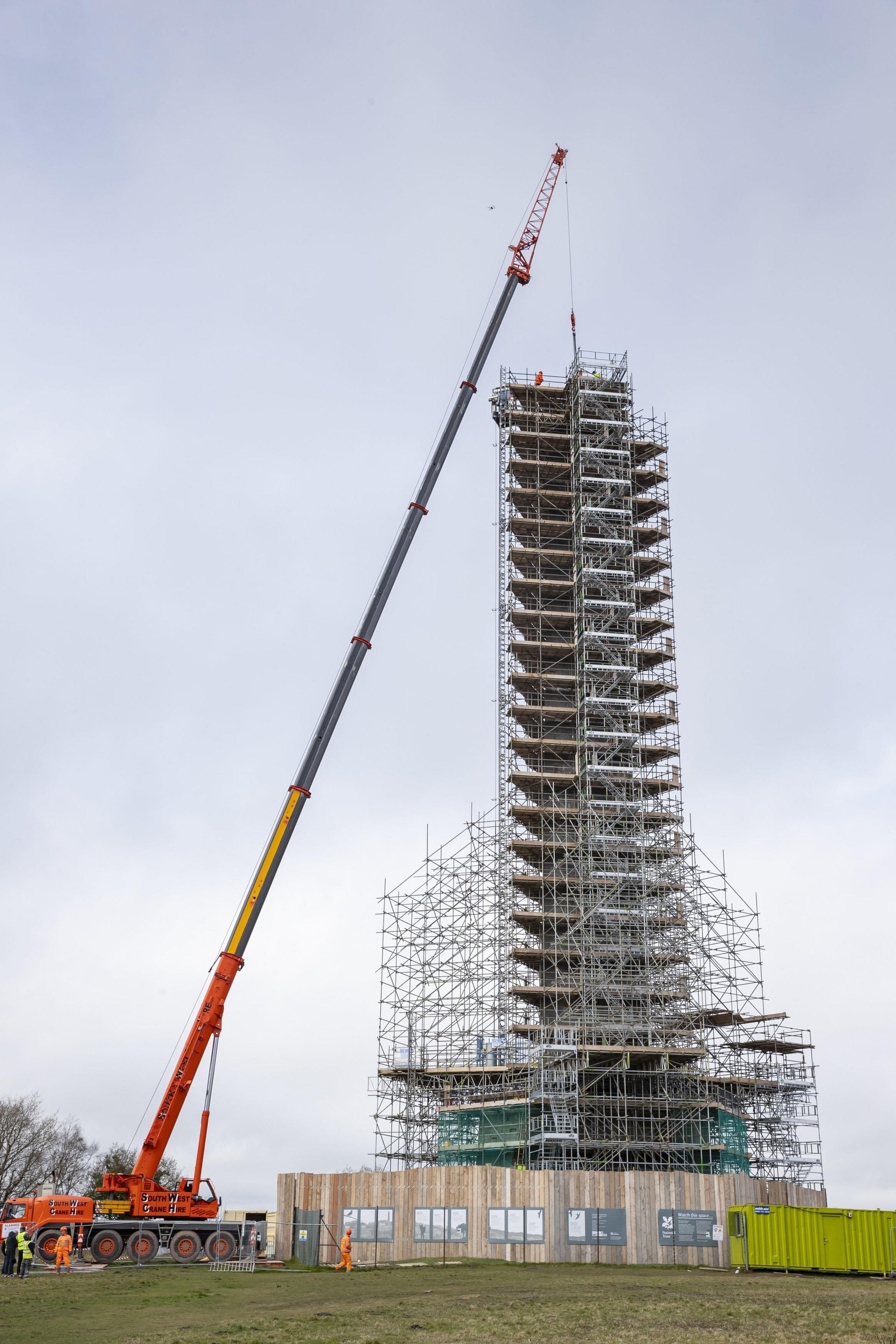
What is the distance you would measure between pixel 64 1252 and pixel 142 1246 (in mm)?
2414

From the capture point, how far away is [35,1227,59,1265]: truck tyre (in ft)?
116

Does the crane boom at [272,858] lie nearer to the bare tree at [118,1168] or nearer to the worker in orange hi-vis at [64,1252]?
the worker in orange hi-vis at [64,1252]

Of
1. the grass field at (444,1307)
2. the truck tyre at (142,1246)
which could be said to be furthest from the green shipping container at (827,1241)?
the truck tyre at (142,1246)

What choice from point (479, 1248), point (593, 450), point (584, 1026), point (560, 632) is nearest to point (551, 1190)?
point (479, 1248)

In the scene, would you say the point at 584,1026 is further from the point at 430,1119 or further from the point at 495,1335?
the point at 495,1335

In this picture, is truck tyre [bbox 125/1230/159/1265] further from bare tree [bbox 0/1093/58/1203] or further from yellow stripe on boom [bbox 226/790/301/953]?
bare tree [bbox 0/1093/58/1203]

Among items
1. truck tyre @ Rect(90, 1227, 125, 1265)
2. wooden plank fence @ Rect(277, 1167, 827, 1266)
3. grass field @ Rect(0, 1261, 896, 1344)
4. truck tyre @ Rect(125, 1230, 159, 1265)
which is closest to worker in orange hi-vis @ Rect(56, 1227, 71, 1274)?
truck tyre @ Rect(90, 1227, 125, 1265)

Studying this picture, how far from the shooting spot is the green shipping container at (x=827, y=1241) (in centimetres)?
3522

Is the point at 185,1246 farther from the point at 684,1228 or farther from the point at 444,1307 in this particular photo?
the point at 684,1228

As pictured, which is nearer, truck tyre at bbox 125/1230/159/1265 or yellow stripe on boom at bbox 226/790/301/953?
truck tyre at bbox 125/1230/159/1265

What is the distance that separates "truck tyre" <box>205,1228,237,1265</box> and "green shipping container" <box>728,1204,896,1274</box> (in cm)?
1482

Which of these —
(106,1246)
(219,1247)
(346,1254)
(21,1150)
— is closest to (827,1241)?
(346,1254)

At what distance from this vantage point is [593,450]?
66.4 m

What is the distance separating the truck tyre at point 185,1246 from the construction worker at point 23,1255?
4.88 m
